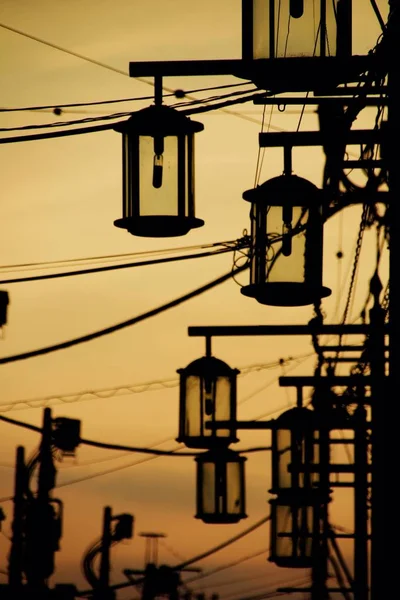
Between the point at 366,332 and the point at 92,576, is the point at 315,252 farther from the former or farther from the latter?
the point at 92,576

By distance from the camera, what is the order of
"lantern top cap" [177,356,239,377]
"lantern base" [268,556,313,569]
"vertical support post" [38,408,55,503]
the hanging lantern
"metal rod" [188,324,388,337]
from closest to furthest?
"metal rod" [188,324,388,337], "lantern top cap" [177,356,239,377], "lantern base" [268,556,313,569], the hanging lantern, "vertical support post" [38,408,55,503]

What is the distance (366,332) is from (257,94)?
628 centimetres

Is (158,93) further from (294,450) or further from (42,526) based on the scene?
(42,526)

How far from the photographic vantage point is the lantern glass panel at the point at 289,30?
34.7 feet

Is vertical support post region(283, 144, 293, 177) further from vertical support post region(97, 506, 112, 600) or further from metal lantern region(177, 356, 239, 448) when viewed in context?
vertical support post region(97, 506, 112, 600)

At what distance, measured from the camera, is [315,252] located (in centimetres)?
1240

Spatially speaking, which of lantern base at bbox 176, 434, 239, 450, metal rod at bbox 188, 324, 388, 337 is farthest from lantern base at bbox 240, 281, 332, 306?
lantern base at bbox 176, 434, 239, 450

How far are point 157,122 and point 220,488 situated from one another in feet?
34.6

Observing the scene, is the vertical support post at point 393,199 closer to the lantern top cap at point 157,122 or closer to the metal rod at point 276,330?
the lantern top cap at point 157,122

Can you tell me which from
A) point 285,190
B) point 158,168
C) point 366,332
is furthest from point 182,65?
point 366,332

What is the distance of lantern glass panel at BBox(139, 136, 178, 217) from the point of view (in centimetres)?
1122

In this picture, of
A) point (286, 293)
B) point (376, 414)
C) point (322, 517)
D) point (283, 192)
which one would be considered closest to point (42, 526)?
point (322, 517)

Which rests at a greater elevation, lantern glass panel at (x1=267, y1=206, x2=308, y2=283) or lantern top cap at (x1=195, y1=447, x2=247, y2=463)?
lantern top cap at (x1=195, y1=447, x2=247, y2=463)

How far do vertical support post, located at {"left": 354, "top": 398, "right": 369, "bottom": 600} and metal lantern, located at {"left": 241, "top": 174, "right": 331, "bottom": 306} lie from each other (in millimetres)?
8257
